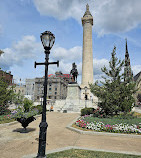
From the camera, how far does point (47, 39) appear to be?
507 centimetres

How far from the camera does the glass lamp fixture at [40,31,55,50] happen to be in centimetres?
505

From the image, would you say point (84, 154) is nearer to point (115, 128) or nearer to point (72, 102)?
point (115, 128)

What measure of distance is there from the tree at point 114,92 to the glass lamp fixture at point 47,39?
10800 millimetres

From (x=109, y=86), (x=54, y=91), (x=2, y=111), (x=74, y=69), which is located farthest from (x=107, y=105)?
(x=54, y=91)

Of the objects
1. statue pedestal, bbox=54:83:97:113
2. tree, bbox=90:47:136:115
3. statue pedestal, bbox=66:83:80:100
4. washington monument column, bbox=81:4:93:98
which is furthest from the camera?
washington monument column, bbox=81:4:93:98

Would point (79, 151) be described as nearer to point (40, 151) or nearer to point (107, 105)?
point (40, 151)

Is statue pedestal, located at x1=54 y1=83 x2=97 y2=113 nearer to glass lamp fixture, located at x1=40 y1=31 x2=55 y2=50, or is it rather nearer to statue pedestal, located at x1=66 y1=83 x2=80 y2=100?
statue pedestal, located at x1=66 y1=83 x2=80 y2=100

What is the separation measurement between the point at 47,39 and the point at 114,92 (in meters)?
11.5

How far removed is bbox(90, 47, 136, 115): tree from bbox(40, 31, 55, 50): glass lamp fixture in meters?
10.8

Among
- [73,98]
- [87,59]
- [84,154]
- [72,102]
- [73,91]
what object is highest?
[87,59]

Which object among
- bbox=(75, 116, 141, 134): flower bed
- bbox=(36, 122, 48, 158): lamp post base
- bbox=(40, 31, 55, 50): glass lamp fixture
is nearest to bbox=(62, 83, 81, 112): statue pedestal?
bbox=(75, 116, 141, 134): flower bed

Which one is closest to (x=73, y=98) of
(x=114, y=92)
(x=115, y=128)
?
(x=114, y=92)

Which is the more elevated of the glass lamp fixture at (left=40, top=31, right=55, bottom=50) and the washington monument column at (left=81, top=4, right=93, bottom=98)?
the washington monument column at (left=81, top=4, right=93, bottom=98)

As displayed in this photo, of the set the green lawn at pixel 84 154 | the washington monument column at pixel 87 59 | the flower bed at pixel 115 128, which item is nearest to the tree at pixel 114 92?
the flower bed at pixel 115 128
